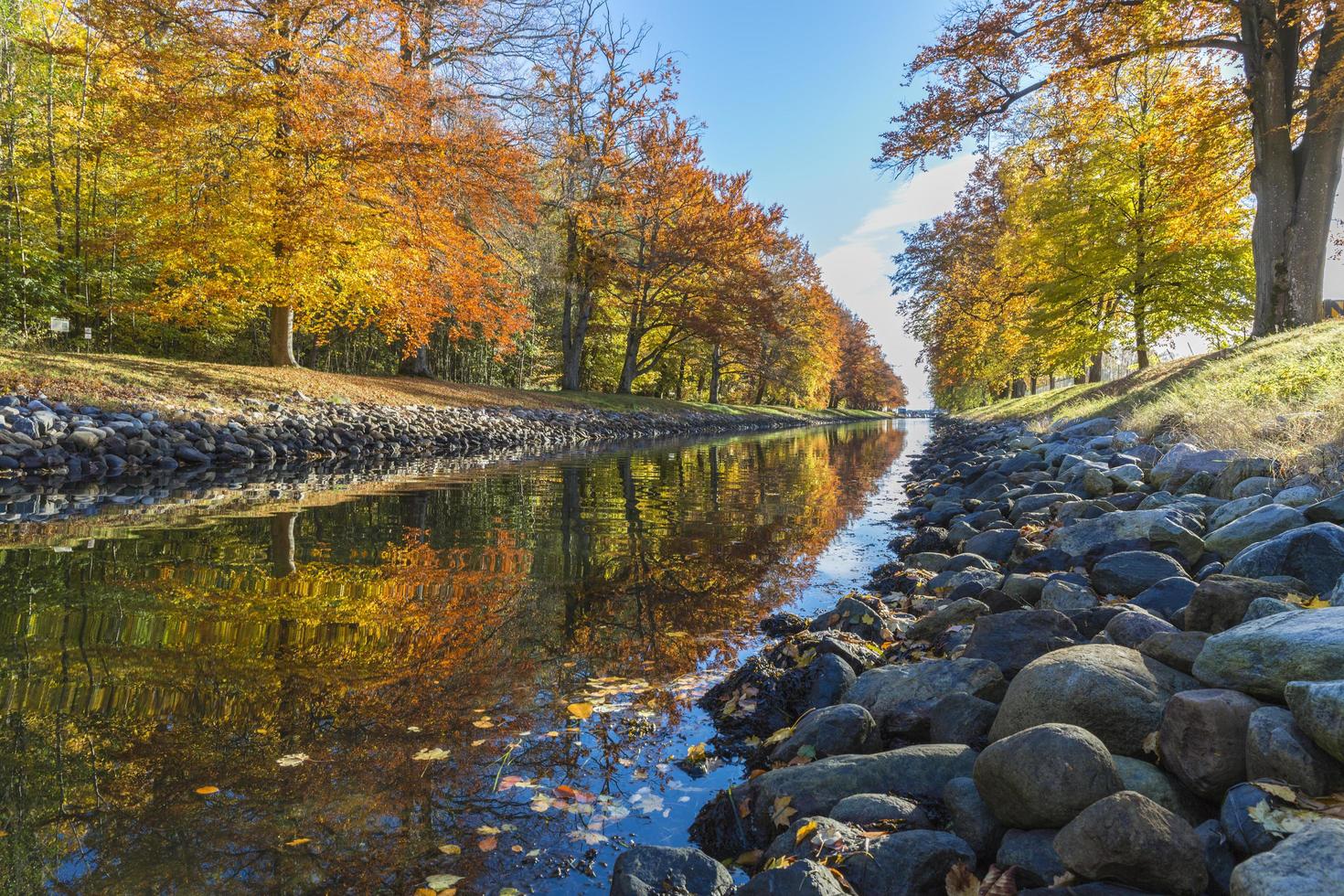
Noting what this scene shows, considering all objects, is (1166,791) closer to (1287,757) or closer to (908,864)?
(1287,757)

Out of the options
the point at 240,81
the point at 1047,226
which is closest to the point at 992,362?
the point at 1047,226

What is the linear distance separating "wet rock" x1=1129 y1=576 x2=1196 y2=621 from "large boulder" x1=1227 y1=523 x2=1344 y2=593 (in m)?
0.27

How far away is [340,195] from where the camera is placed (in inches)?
593

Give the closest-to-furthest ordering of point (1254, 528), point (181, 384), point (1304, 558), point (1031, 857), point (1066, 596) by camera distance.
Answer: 1. point (1031, 857)
2. point (1304, 558)
3. point (1066, 596)
4. point (1254, 528)
5. point (181, 384)

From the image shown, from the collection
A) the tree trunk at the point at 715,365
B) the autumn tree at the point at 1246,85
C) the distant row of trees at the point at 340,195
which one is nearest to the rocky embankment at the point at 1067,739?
the autumn tree at the point at 1246,85

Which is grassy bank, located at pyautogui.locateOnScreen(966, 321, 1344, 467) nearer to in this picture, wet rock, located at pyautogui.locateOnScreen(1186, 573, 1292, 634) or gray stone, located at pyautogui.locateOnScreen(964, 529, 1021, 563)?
gray stone, located at pyautogui.locateOnScreen(964, 529, 1021, 563)

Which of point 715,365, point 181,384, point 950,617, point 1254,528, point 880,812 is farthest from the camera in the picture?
point 715,365

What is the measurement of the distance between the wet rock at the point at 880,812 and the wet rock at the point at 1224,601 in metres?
1.74

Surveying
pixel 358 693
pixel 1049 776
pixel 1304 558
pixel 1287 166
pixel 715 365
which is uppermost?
pixel 1287 166

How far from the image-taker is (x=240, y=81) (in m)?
13.7

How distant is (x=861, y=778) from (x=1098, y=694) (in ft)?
3.02

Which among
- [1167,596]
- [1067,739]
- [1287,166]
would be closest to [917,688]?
[1067,739]

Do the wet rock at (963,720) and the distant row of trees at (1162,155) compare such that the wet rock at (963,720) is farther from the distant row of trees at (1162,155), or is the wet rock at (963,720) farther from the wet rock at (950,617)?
the distant row of trees at (1162,155)

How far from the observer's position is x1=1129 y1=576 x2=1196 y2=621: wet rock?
3801 mm
